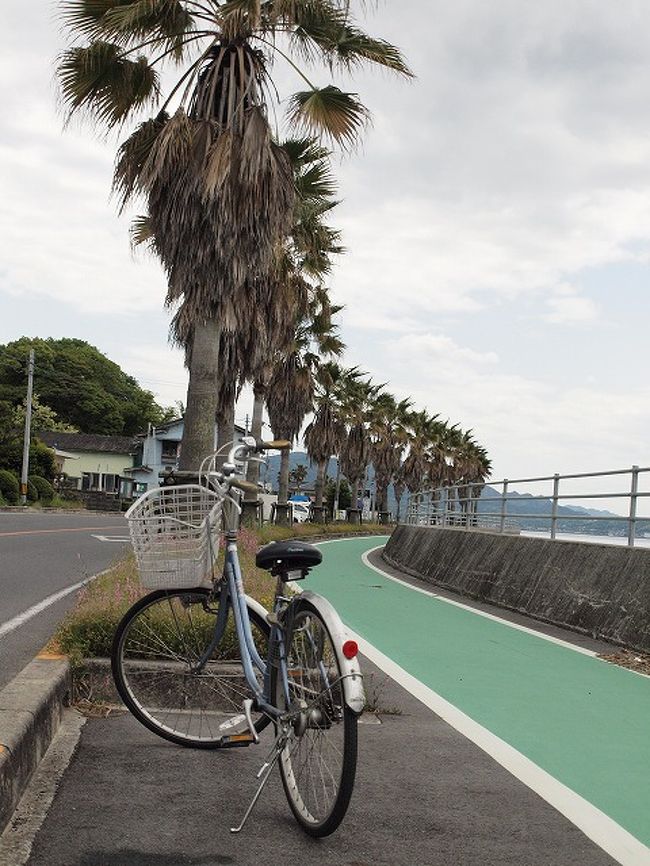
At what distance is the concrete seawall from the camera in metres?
9.56

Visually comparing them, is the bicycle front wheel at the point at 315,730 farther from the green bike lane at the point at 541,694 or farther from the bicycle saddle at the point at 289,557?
the green bike lane at the point at 541,694

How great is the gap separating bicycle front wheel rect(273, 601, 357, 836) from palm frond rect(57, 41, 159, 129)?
13.1 metres

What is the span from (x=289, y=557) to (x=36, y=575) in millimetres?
10413

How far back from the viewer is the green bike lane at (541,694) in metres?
4.90

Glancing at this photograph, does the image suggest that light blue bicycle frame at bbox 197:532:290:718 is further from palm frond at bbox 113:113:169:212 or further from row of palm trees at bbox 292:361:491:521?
row of palm trees at bbox 292:361:491:521

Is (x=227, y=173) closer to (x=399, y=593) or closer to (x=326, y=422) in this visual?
(x=399, y=593)

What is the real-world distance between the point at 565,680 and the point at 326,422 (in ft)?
163

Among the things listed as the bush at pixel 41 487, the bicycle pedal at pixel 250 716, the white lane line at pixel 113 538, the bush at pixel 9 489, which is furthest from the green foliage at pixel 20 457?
the bicycle pedal at pixel 250 716

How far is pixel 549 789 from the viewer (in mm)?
4633

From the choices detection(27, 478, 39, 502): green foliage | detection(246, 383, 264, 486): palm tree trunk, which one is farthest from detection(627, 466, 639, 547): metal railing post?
detection(27, 478, 39, 502): green foliage

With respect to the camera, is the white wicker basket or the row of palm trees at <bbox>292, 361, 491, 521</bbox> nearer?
the white wicker basket

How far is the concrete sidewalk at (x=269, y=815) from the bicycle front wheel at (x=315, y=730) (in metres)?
0.14

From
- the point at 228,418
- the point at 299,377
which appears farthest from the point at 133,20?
the point at 299,377

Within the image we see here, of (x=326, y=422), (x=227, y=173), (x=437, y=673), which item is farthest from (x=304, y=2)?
(x=326, y=422)
